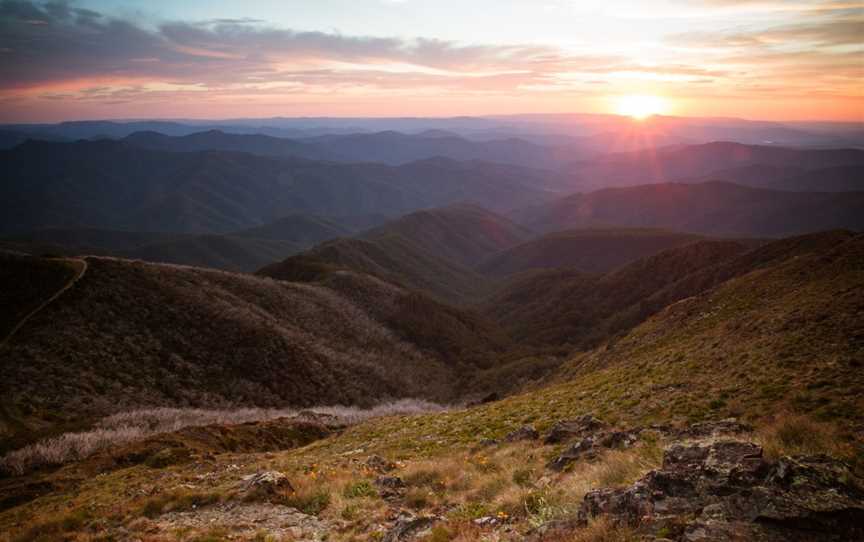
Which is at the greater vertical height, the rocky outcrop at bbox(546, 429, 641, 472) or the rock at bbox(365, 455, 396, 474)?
the rocky outcrop at bbox(546, 429, 641, 472)

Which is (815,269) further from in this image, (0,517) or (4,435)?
(4,435)

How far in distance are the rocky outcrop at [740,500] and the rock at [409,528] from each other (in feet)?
11.4

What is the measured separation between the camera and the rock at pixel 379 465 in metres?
16.4

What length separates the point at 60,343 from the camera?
1650 inches

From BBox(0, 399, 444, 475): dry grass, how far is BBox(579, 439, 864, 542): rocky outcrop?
29208 millimetres

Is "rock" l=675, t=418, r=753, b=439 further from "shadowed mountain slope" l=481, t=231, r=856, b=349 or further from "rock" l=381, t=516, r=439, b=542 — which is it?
"shadowed mountain slope" l=481, t=231, r=856, b=349

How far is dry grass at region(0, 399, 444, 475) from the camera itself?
2420 cm

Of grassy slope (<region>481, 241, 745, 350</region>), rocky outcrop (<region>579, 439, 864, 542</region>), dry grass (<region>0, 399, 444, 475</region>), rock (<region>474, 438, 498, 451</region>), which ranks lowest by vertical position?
grassy slope (<region>481, 241, 745, 350</region>)

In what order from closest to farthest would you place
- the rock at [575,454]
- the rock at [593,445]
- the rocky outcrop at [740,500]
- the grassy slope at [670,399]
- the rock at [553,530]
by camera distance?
1. the rocky outcrop at [740,500]
2. the rock at [553,530]
3. the rock at [575,454]
4. the rock at [593,445]
5. the grassy slope at [670,399]

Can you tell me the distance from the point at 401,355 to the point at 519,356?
21905 millimetres

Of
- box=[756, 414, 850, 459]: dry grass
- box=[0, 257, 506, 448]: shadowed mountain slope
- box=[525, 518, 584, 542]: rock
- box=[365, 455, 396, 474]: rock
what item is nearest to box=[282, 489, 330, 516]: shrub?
box=[365, 455, 396, 474]: rock

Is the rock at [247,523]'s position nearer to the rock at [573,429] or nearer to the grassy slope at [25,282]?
the rock at [573,429]

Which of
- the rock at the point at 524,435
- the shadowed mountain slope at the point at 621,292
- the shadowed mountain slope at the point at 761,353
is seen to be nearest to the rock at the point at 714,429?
the shadowed mountain slope at the point at 761,353

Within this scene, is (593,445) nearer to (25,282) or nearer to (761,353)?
(761,353)
